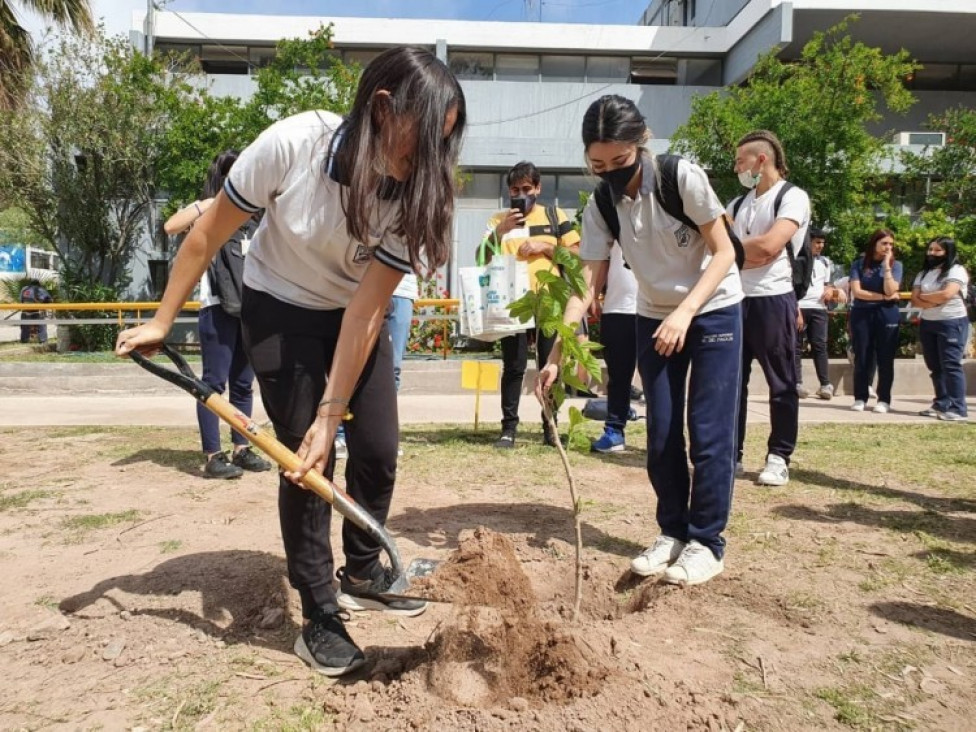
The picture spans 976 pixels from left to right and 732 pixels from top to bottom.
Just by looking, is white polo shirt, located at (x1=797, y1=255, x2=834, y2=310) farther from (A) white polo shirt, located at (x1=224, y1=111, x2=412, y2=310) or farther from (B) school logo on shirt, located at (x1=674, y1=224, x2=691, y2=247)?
(A) white polo shirt, located at (x1=224, y1=111, x2=412, y2=310)

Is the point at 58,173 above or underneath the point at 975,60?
underneath

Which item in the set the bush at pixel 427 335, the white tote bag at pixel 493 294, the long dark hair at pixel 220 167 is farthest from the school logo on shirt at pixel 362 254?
the bush at pixel 427 335

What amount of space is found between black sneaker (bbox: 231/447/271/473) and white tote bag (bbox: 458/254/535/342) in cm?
173

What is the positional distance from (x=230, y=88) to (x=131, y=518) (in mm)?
18501

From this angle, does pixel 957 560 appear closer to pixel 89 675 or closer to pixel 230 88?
pixel 89 675

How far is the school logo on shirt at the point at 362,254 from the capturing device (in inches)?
92.0

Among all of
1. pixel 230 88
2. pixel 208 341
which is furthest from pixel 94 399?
pixel 230 88

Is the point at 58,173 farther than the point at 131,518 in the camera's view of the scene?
Yes

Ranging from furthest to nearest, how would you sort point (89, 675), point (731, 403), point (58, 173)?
1. point (58, 173)
2. point (731, 403)
3. point (89, 675)

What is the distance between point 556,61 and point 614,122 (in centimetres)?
1991

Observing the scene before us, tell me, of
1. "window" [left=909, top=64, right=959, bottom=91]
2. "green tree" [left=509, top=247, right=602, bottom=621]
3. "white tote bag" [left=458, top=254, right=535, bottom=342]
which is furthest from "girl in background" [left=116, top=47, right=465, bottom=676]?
"window" [left=909, top=64, right=959, bottom=91]

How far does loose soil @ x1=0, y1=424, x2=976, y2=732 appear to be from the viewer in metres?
2.19

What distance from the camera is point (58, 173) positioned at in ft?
56.7

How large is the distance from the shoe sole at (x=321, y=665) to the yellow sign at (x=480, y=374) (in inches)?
169
